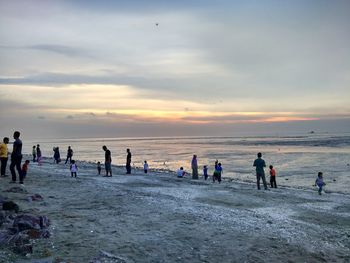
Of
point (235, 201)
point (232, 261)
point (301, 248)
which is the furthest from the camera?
point (235, 201)

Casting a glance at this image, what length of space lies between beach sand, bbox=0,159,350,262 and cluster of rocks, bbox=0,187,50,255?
0.20 meters

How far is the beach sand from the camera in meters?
9.12

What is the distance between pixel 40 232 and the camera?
31.4 feet

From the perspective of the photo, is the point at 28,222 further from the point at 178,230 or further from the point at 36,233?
the point at 178,230

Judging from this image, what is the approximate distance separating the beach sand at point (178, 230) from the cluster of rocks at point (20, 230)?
0.20 m

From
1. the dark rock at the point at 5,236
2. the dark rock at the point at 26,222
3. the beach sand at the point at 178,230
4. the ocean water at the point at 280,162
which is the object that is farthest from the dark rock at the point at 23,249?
the ocean water at the point at 280,162

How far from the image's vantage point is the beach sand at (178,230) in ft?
29.9

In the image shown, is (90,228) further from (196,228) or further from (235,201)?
(235,201)

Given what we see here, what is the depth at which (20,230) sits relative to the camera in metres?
9.54

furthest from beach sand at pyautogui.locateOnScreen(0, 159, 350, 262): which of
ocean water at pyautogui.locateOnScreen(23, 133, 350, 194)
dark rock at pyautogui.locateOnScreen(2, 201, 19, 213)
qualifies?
ocean water at pyautogui.locateOnScreen(23, 133, 350, 194)

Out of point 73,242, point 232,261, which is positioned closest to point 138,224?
point 73,242

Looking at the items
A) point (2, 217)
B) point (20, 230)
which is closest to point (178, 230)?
point (20, 230)

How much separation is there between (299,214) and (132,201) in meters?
7.32

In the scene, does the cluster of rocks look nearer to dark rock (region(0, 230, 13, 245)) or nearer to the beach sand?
dark rock (region(0, 230, 13, 245))
